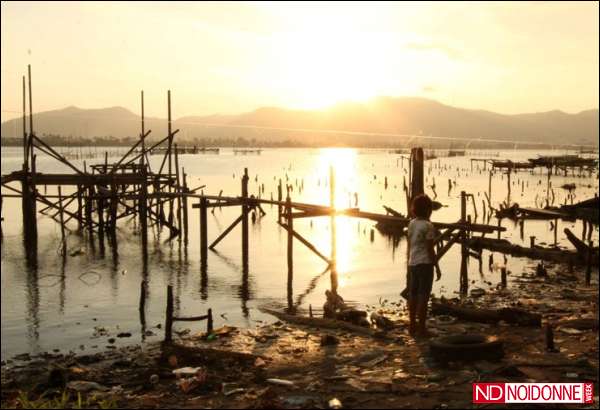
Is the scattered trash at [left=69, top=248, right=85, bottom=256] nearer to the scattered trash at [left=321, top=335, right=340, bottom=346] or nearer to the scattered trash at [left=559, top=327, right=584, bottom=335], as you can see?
the scattered trash at [left=321, top=335, right=340, bottom=346]

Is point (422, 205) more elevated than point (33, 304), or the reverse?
point (422, 205)

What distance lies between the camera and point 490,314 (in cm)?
1245

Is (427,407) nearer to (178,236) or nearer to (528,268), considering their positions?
(528,268)

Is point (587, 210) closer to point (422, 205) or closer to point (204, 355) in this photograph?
point (422, 205)

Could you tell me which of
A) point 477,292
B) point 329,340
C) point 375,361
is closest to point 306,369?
point 375,361

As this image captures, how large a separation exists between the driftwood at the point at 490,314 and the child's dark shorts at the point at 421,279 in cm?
264

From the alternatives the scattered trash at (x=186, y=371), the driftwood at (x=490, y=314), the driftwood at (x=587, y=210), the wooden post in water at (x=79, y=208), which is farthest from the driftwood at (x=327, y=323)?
the wooden post in water at (x=79, y=208)

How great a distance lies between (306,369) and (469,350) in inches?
103

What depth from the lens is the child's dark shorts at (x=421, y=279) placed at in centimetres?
1030

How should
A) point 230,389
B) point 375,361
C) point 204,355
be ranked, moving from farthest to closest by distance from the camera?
point 204,355 < point 375,361 < point 230,389

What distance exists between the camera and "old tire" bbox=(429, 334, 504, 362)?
9.36 m

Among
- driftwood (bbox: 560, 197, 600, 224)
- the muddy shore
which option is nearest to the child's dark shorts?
the muddy shore

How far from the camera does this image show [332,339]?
38.5 ft

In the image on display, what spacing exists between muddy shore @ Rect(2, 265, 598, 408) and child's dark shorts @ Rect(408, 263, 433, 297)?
987 millimetres
